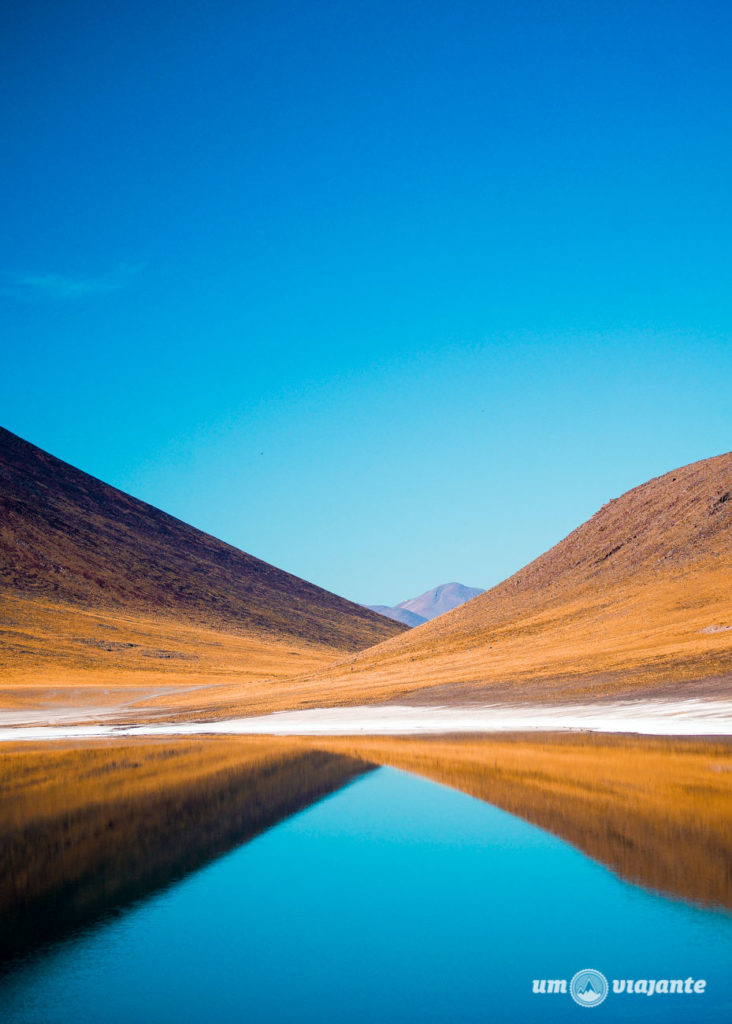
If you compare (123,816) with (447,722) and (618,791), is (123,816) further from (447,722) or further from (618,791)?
(447,722)

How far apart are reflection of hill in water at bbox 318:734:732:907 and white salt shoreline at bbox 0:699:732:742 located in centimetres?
318

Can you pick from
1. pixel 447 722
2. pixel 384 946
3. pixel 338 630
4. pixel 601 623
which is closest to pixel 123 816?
pixel 384 946

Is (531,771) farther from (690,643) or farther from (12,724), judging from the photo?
(12,724)

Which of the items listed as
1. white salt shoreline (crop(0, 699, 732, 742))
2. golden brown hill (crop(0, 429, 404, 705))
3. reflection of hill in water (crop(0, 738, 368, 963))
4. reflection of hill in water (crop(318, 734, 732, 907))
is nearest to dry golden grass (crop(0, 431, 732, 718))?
golden brown hill (crop(0, 429, 404, 705))

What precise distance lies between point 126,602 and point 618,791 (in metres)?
129

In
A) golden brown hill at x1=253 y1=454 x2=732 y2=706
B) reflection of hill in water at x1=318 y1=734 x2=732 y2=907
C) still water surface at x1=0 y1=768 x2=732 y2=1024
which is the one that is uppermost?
golden brown hill at x1=253 y1=454 x2=732 y2=706

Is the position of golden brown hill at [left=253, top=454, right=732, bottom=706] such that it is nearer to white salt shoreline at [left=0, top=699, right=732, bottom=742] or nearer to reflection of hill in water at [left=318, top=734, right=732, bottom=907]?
white salt shoreline at [left=0, top=699, right=732, bottom=742]

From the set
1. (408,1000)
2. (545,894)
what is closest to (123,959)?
(408,1000)

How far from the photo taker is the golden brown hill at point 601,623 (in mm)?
44656

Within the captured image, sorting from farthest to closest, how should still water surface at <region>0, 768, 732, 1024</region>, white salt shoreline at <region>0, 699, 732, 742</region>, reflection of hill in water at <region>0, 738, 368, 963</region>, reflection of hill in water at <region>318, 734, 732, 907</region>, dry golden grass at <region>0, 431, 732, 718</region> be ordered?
dry golden grass at <region>0, 431, 732, 718</region>, white salt shoreline at <region>0, 699, 732, 742</region>, reflection of hill in water at <region>0, 738, 368, 963</region>, reflection of hill in water at <region>318, 734, 732, 907</region>, still water surface at <region>0, 768, 732, 1024</region>

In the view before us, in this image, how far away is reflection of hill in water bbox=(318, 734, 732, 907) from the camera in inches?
492

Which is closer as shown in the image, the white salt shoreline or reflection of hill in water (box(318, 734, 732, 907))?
reflection of hill in water (box(318, 734, 732, 907))

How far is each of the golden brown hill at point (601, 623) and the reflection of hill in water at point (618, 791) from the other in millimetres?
13742

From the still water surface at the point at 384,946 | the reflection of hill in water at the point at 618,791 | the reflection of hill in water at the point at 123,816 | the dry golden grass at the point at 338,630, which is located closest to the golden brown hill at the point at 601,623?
the dry golden grass at the point at 338,630
